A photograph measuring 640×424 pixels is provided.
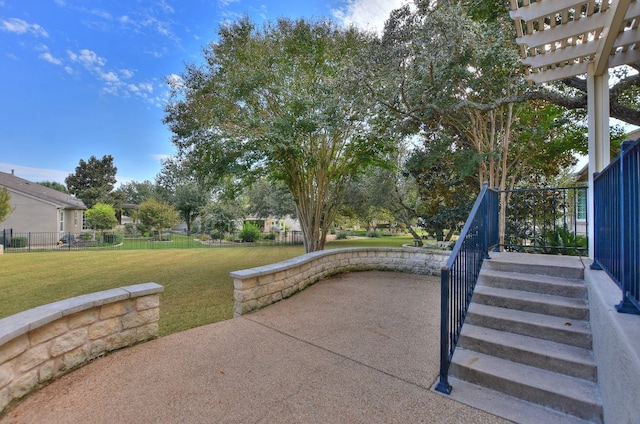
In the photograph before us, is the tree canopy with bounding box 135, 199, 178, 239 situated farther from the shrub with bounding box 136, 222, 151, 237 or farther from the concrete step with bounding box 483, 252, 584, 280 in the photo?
the concrete step with bounding box 483, 252, 584, 280

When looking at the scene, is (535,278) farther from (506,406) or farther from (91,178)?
(91,178)

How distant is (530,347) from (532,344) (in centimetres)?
7

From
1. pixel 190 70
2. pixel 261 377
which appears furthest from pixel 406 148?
pixel 261 377

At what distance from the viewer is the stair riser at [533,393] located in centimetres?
186

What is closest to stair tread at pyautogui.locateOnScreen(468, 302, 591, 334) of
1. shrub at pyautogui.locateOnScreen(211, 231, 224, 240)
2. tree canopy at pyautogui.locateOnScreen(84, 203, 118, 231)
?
shrub at pyautogui.locateOnScreen(211, 231, 224, 240)

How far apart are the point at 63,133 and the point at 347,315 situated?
2652 centimetres

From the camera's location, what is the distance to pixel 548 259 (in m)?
3.44

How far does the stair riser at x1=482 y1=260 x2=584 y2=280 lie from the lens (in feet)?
9.67

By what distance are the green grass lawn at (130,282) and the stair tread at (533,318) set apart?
3582 millimetres

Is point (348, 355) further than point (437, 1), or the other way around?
point (437, 1)

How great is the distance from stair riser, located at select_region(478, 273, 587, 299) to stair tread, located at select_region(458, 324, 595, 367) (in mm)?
652

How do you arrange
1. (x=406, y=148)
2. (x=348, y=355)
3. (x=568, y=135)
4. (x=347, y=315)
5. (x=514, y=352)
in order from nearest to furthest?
(x=514, y=352) < (x=348, y=355) < (x=347, y=315) < (x=568, y=135) < (x=406, y=148)

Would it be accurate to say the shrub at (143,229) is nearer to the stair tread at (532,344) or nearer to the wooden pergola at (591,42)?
the stair tread at (532,344)

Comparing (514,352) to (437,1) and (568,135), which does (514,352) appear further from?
(568,135)
